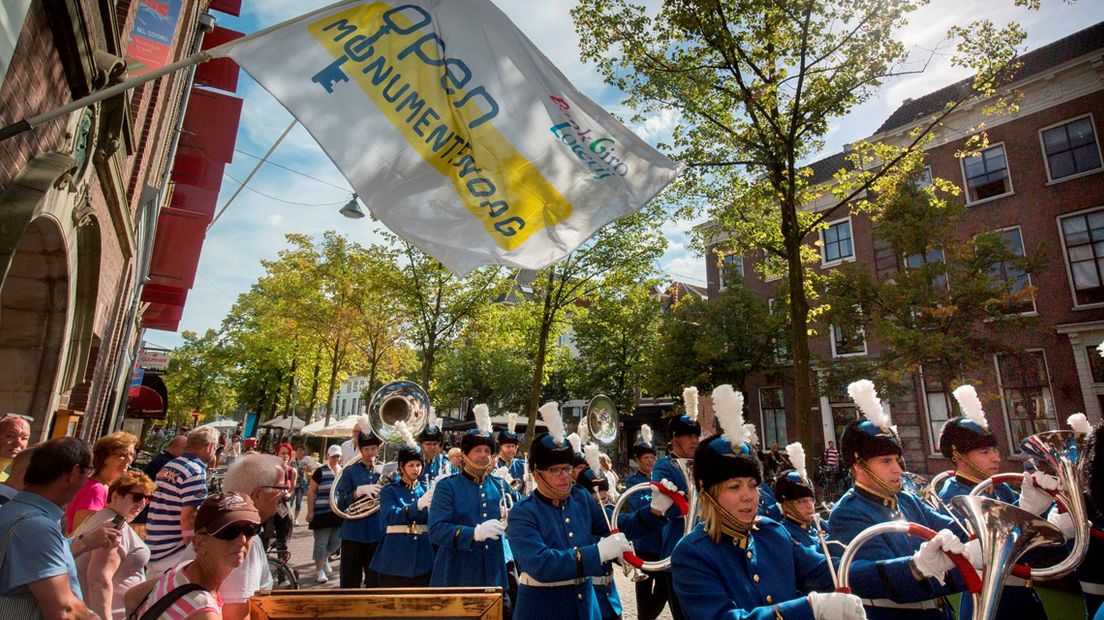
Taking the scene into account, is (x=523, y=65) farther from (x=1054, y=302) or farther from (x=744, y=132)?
(x=1054, y=302)

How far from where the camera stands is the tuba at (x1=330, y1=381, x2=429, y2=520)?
6.79 metres

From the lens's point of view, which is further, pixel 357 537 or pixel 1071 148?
pixel 1071 148

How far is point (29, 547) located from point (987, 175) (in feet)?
95.4

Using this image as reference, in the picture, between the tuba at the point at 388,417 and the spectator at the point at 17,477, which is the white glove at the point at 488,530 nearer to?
the tuba at the point at 388,417

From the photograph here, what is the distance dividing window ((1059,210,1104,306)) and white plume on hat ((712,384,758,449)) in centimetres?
2397

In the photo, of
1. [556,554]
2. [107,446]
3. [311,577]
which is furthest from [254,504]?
[311,577]

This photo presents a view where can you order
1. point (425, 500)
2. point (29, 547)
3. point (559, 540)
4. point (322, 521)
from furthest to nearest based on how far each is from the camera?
point (322, 521) < point (425, 500) < point (559, 540) < point (29, 547)

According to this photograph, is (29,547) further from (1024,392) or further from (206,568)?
(1024,392)

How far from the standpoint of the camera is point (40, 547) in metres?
2.45

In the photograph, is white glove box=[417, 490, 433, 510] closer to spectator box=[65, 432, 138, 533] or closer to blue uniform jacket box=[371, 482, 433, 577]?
blue uniform jacket box=[371, 482, 433, 577]

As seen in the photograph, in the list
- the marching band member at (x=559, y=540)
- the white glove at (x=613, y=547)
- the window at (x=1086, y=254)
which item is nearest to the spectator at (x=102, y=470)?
the marching band member at (x=559, y=540)

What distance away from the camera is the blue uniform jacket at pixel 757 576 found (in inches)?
97.0

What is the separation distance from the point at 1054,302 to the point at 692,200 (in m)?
16.6

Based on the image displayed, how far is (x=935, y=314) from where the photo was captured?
1672 centimetres
